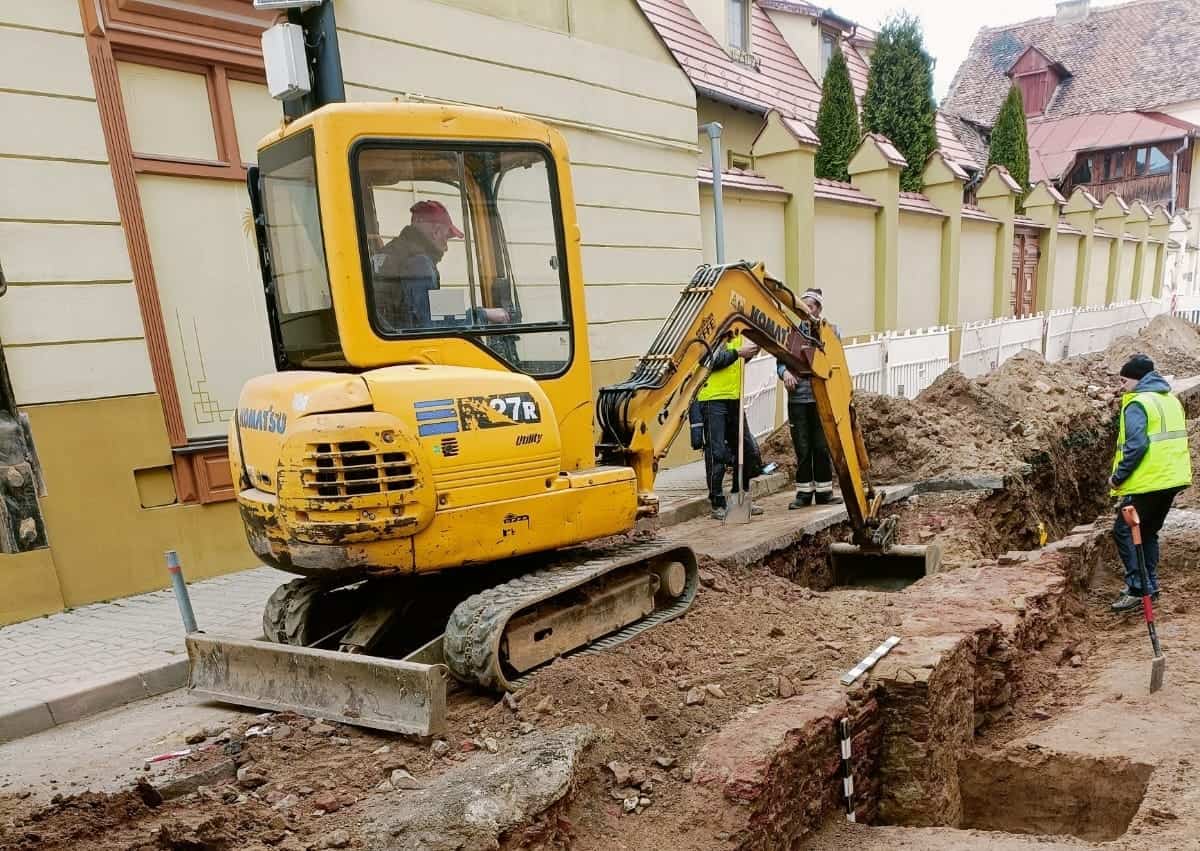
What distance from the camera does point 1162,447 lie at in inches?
230

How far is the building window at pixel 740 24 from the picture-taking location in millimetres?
16250

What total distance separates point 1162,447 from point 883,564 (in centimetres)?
235

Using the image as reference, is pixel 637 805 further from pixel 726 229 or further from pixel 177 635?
pixel 726 229

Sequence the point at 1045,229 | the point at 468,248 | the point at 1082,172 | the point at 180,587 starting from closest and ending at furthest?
the point at 468,248 < the point at 180,587 < the point at 1045,229 < the point at 1082,172

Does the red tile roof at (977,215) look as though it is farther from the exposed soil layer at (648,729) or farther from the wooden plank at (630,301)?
the exposed soil layer at (648,729)

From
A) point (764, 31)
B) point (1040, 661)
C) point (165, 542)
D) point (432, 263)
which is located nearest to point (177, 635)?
point (165, 542)

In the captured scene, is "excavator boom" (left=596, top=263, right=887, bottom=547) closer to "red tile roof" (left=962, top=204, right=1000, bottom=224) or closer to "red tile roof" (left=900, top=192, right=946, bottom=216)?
"red tile roof" (left=900, top=192, right=946, bottom=216)

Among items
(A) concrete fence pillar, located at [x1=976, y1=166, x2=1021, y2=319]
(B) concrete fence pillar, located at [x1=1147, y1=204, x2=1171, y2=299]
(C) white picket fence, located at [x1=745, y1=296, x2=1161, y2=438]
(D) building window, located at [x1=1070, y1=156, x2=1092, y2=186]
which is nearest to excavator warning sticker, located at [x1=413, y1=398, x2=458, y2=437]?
(C) white picket fence, located at [x1=745, y1=296, x2=1161, y2=438]

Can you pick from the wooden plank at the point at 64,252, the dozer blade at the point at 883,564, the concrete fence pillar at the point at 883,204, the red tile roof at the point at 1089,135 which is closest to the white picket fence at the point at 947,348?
the concrete fence pillar at the point at 883,204

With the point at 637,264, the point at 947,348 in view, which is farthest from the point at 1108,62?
the point at 637,264

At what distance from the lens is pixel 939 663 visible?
4.43 m

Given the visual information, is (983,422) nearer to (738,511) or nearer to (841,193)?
(738,511)

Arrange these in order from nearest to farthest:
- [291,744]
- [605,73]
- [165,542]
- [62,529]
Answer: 1. [291,744]
2. [62,529]
3. [165,542]
4. [605,73]

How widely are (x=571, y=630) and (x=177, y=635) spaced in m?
3.08
